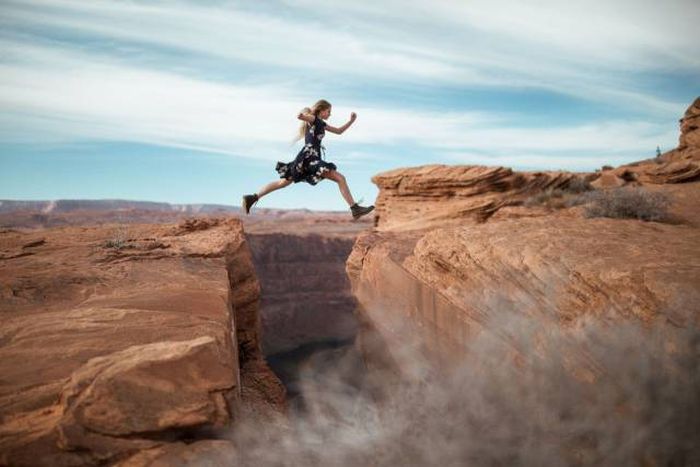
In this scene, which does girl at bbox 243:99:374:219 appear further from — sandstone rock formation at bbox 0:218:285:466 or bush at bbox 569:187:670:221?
bush at bbox 569:187:670:221

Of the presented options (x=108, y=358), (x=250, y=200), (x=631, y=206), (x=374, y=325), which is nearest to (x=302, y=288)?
(x=374, y=325)

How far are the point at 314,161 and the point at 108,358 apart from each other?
5.18 metres

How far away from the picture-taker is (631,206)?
10.4 m

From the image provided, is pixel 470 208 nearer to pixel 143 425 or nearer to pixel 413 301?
pixel 413 301

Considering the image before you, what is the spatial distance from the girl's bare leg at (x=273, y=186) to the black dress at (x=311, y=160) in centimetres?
17

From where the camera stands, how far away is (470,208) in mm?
15211

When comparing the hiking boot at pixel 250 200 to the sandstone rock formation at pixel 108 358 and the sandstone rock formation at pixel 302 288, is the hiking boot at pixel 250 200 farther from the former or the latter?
the sandstone rock formation at pixel 302 288

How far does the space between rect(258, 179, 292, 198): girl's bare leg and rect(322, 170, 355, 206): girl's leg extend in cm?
68

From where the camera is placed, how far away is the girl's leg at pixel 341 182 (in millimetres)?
8430

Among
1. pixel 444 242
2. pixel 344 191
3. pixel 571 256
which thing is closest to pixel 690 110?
pixel 444 242

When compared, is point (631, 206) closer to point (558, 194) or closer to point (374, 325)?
point (558, 194)

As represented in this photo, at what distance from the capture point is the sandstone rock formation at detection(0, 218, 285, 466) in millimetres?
3238

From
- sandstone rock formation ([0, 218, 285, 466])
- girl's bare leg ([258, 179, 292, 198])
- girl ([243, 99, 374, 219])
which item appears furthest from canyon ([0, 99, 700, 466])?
girl ([243, 99, 374, 219])

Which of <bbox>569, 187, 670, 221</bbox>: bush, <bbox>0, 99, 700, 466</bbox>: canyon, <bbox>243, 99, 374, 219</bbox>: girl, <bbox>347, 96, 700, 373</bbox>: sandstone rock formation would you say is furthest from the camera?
<bbox>569, 187, 670, 221</bbox>: bush
